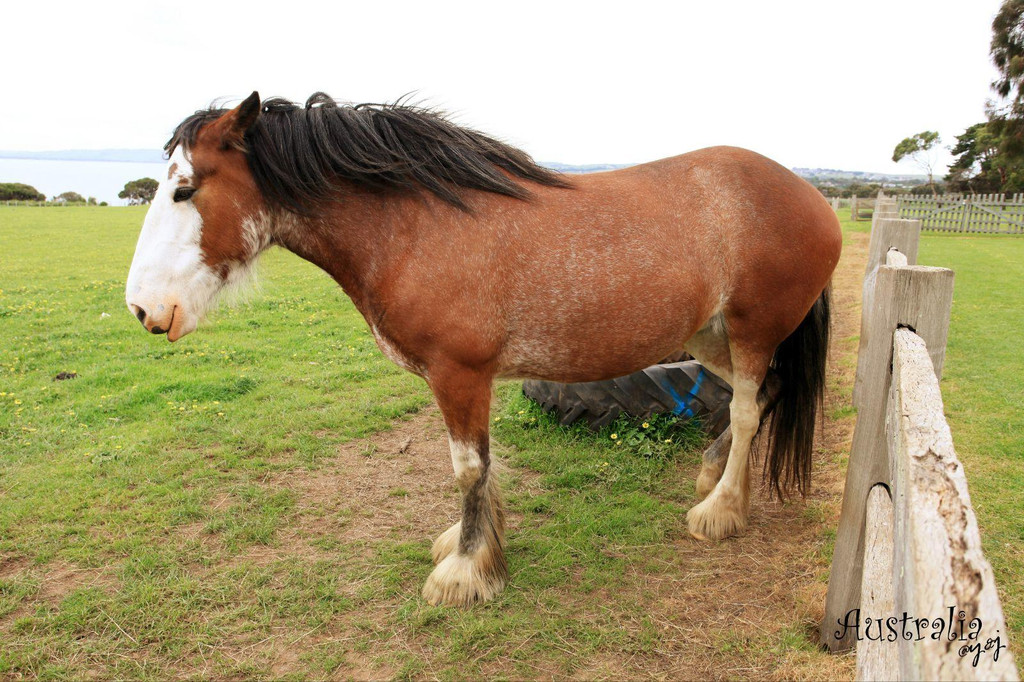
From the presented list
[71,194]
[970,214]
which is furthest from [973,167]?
[71,194]

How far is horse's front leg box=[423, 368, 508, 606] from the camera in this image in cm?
309

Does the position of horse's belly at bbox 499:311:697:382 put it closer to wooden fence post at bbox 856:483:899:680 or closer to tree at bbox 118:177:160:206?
wooden fence post at bbox 856:483:899:680

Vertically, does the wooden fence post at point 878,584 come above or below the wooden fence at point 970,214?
below

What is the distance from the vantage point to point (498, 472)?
13.8 feet

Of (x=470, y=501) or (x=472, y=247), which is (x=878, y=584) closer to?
(x=470, y=501)

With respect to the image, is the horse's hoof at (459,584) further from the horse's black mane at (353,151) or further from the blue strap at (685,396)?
the blue strap at (685,396)

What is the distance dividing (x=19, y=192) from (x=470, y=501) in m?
62.3

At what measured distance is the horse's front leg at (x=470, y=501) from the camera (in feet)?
10.1

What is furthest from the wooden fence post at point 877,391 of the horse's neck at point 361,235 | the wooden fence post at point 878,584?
the horse's neck at point 361,235

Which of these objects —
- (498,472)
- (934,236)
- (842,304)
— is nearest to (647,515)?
(498,472)

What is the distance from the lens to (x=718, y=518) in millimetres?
3730

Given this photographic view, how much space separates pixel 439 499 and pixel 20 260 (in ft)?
53.1

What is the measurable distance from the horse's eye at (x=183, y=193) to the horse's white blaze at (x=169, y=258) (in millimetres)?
15

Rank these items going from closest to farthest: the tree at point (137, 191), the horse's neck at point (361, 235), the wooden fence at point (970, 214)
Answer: the horse's neck at point (361, 235), the wooden fence at point (970, 214), the tree at point (137, 191)
